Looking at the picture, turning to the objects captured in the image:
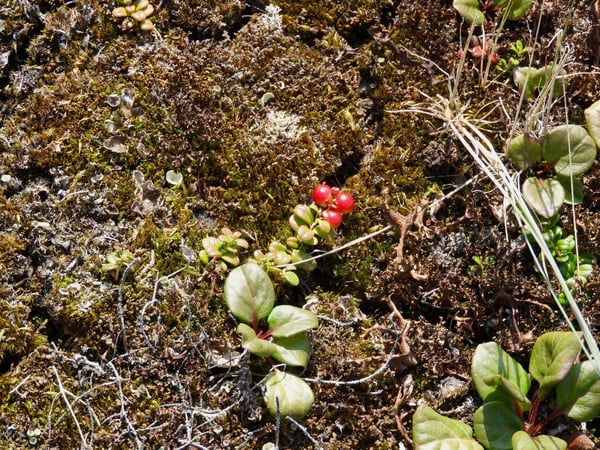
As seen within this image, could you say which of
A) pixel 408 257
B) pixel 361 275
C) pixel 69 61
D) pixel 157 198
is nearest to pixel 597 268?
pixel 408 257

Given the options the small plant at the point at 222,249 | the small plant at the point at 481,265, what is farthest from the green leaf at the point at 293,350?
the small plant at the point at 481,265

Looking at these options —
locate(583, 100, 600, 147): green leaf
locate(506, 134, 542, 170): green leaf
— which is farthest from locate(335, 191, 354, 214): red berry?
locate(583, 100, 600, 147): green leaf

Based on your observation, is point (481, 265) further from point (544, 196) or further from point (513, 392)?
point (513, 392)

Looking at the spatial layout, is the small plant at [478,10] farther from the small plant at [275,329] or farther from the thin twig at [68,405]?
the thin twig at [68,405]

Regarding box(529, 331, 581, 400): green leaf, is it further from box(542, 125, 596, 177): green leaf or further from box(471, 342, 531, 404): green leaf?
box(542, 125, 596, 177): green leaf

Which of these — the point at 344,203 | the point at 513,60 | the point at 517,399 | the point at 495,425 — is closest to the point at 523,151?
the point at 513,60
